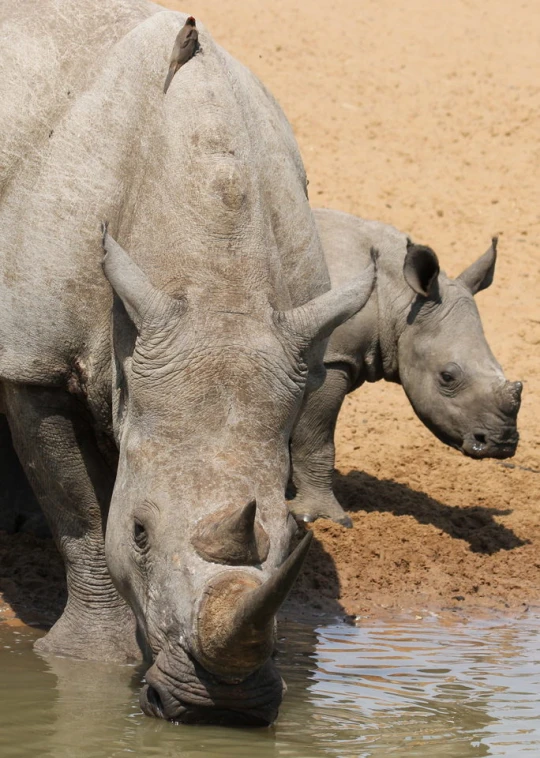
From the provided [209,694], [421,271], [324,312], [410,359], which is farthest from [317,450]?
[209,694]

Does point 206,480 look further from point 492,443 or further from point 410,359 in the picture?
point 410,359

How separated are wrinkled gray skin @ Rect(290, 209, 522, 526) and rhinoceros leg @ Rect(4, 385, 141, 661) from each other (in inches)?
118

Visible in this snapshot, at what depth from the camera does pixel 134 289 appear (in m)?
4.88

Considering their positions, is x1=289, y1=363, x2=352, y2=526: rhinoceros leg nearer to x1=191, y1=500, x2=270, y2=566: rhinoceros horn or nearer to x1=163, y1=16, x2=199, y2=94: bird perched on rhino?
x1=163, y1=16, x2=199, y2=94: bird perched on rhino

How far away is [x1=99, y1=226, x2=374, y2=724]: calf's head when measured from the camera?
4.33 metres

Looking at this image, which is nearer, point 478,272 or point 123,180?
point 123,180

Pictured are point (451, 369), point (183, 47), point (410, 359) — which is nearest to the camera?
point (183, 47)

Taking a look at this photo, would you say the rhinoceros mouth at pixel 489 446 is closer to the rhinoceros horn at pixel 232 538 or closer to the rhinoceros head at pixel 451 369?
the rhinoceros head at pixel 451 369

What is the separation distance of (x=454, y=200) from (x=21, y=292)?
1113 centimetres

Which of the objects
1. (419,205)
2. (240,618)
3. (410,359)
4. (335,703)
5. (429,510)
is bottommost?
(335,703)

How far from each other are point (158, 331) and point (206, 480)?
Answer: 0.59 metres

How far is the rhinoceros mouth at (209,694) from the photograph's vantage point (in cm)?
443

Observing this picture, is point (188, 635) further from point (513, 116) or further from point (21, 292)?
point (513, 116)

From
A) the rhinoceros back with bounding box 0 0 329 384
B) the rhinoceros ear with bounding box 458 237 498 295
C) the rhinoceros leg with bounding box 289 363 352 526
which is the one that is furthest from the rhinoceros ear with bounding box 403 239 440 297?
the rhinoceros back with bounding box 0 0 329 384
